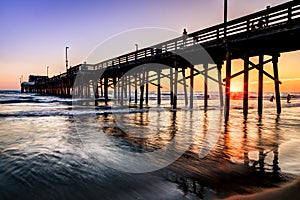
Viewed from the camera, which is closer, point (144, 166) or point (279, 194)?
point (279, 194)

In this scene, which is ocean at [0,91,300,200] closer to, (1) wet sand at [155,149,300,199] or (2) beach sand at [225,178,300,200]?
(1) wet sand at [155,149,300,199]

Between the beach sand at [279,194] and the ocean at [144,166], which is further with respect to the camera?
the ocean at [144,166]

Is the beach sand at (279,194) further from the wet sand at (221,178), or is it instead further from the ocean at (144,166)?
the ocean at (144,166)

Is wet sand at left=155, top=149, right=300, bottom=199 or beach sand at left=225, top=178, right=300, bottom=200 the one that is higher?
beach sand at left=225, top=178, right=300, bottom=200

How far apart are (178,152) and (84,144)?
275 centimetres

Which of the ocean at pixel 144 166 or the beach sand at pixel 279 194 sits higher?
the beach sand at pixel 279 194

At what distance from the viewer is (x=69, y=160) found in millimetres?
5059

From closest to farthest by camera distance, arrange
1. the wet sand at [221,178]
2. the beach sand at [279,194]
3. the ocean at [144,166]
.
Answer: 1. the beach sand at [279,194]
2. the wet sand at [221,178]
3. the ocean at [144,166]

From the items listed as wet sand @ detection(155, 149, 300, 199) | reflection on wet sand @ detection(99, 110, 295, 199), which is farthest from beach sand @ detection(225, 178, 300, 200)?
reflection on wet sand @ detection(99, 110, 295, 199)

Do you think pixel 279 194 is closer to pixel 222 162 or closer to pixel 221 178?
pixel 221 178

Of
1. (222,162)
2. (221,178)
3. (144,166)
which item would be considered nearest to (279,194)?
(221,178)

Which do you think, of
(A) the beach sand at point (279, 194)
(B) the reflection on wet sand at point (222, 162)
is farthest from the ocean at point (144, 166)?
(A) the beach sand at point (279, 194)

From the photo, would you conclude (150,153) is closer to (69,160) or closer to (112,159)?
(112,159)

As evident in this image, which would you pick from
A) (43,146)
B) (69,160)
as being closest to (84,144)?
(43,146)
